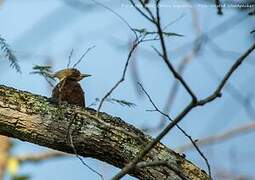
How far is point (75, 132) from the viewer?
2.02m

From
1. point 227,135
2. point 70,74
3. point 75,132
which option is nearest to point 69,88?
point 70,74

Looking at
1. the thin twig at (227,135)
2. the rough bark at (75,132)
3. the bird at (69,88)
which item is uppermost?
the thin twig at (227,135)

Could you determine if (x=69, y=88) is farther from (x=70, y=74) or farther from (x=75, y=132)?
(x=75, y=132)

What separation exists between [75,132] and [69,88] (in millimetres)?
178

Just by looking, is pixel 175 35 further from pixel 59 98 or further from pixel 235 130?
pixel 235 130

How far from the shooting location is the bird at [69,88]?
2.10 m

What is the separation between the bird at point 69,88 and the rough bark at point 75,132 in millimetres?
40

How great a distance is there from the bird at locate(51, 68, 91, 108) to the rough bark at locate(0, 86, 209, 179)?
1.6 inches

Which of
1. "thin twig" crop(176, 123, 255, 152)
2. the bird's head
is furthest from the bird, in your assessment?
"thin twig" crop(176, 123, 255, 152)

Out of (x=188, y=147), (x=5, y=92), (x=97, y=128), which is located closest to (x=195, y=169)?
(x=97, y=128)

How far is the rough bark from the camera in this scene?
2021mm

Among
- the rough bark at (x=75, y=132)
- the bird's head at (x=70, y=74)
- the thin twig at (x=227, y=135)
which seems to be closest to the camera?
the rough bark at (x=75, y=132)

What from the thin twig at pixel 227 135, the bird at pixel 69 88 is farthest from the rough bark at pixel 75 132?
the thin twig at pixel 227 135

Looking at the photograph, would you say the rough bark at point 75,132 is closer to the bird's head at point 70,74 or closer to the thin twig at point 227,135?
the bird's head at point 70,74
